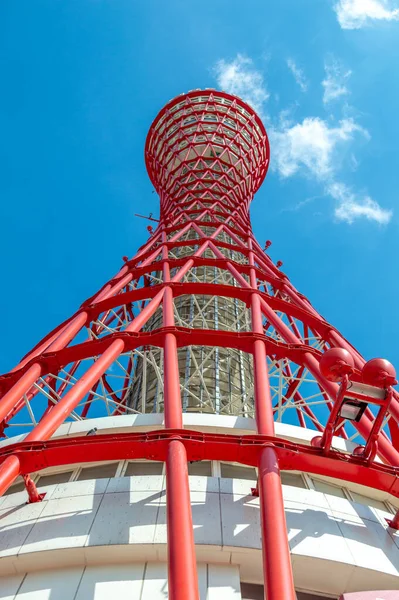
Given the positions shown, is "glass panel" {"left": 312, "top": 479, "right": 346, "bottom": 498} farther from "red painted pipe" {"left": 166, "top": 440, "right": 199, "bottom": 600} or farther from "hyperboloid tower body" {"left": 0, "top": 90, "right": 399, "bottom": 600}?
"red painted pipe" {"left": 166, "top": 440, "right": 199, "bottom": 600}

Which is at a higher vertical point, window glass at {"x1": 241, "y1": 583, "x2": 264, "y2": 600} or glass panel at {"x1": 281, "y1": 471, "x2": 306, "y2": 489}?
glass panel at {"x1": 281, "y1": 471, "x2": 306, "y2": 489}

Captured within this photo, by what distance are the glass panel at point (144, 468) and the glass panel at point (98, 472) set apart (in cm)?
33

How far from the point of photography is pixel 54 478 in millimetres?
12211

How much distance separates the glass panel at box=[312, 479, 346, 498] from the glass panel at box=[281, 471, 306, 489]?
284mm

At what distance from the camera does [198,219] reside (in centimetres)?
2520

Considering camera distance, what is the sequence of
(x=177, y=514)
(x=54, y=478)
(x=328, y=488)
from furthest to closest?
1. (x=54, y=478)
2. (x=328, y=488)
3. (x=177, y=514)

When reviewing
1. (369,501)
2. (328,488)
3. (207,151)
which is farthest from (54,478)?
(207,151)

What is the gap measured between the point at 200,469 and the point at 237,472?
764 millimetres

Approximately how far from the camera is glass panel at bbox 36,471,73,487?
12055mm

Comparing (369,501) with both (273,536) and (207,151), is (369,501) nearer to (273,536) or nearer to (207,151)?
(273,536)

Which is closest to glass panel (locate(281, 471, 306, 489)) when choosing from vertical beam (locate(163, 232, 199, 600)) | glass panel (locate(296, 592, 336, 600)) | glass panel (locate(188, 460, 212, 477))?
glass panel (locate(188, 460, 212, 477))

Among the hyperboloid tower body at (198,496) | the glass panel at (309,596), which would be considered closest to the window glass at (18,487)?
the hyperboloid tower body at (198,496)

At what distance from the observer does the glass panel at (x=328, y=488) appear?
11902mm

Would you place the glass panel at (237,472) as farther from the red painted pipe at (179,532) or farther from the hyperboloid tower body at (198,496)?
the red painted pipe at (179,532)
